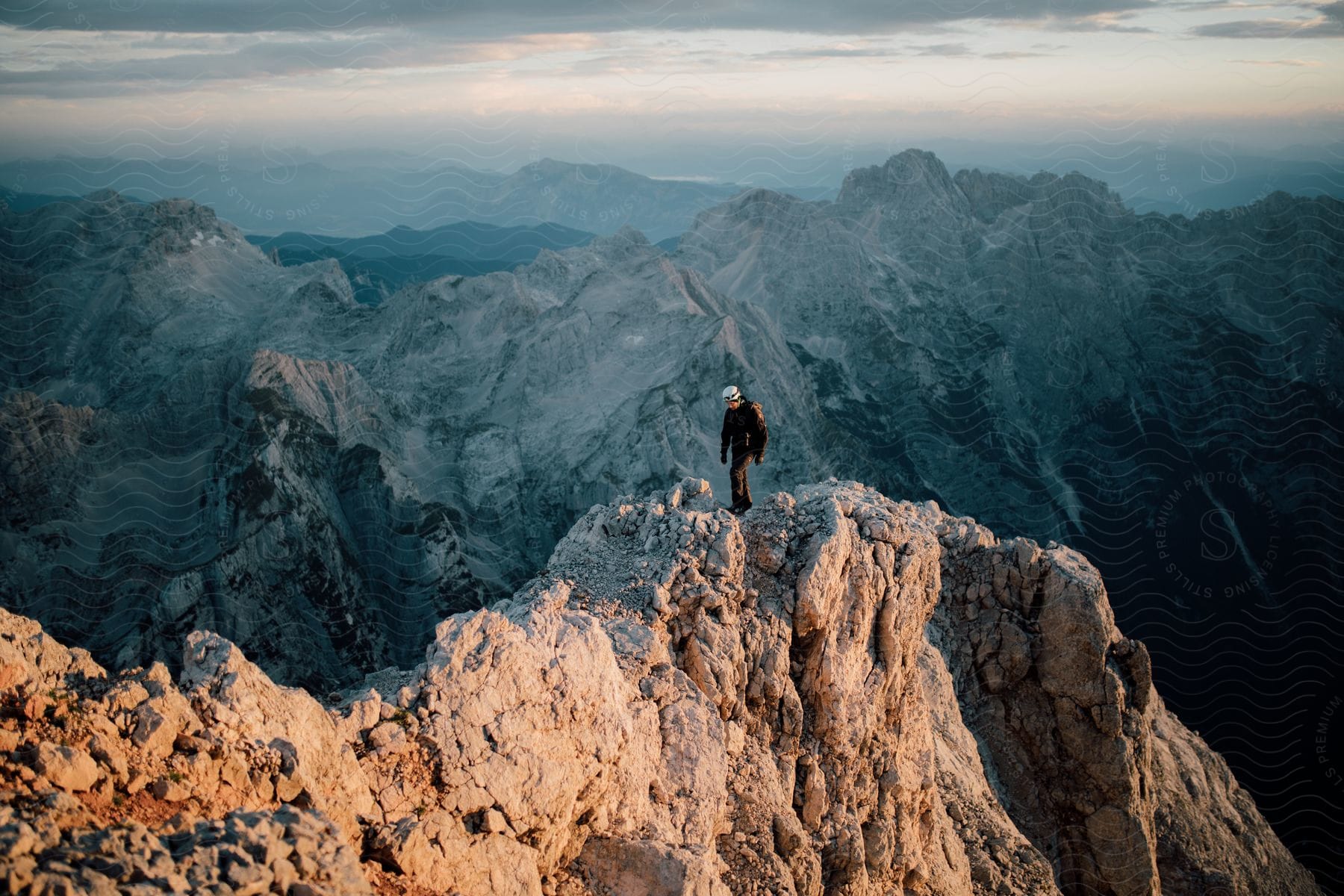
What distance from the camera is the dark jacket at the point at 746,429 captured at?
61.4 ft

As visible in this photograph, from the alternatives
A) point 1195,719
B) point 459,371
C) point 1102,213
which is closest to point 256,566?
point 459,371

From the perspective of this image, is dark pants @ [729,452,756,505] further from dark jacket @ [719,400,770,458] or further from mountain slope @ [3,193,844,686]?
mountain slope @ [3,193,844,686]

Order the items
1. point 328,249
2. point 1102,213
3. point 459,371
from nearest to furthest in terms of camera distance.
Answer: point 459,371 < point 1102,213 < point 328,249

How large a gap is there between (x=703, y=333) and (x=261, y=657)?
44.7 metres

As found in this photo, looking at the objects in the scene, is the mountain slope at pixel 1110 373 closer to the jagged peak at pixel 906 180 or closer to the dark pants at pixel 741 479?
the jagged peak at pixel 906 180

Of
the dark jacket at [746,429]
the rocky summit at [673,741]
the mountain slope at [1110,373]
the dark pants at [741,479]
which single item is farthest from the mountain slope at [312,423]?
the rocky summit at [673,741]

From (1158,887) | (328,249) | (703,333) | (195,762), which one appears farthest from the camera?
(328,249)

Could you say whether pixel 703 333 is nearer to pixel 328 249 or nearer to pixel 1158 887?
pixel 1158 887

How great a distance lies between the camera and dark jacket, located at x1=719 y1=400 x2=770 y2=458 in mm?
18703

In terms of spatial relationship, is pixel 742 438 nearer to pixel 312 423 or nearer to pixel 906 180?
pixel 312 423

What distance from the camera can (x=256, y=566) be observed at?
5300 centimetres

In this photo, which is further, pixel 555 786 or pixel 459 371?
pixel 459 371

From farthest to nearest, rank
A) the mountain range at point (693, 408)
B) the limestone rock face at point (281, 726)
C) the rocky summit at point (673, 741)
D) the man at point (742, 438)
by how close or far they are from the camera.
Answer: the mountain range at point (693, 408), the man at point (742, 438), the limestone rock face at point (281, 726), the rocky summit at point (673, 741)

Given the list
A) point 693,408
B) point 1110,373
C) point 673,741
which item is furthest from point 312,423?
point 1110,373
